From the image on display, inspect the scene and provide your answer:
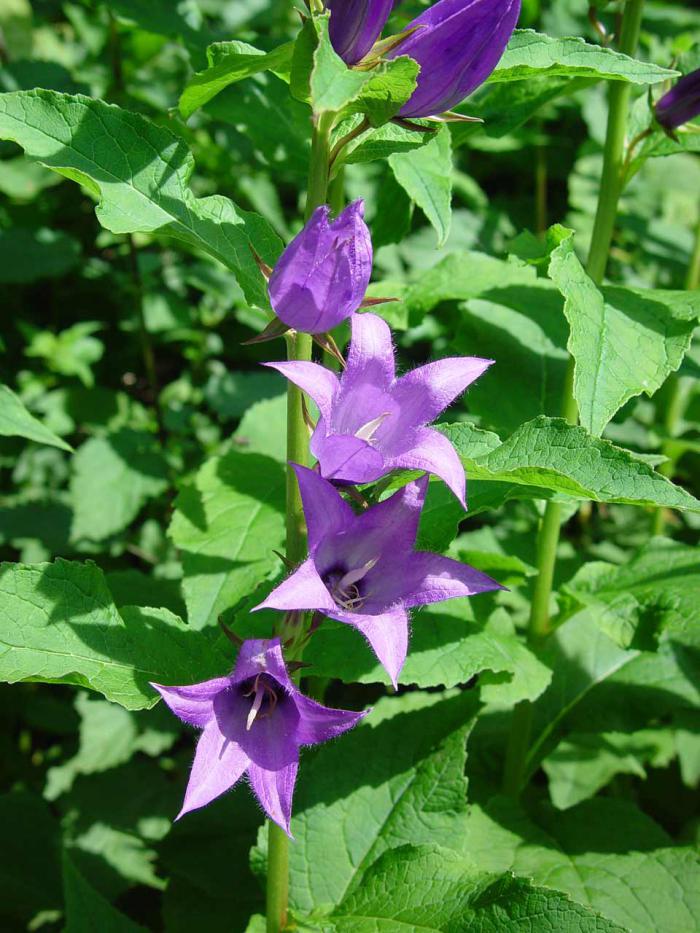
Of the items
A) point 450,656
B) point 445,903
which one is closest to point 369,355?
point 450,656

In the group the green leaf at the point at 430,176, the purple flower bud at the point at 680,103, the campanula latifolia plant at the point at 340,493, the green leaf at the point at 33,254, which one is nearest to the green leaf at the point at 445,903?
the campanula latifolia plant at the point at 340,493

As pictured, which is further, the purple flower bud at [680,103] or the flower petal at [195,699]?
the purple flower bud at [680,103]

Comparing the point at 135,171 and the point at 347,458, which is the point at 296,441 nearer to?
the point at 347,458

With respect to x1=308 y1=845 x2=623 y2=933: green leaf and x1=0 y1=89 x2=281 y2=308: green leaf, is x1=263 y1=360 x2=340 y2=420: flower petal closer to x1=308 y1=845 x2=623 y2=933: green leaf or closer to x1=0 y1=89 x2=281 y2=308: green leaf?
x1=0 y1=89 x2=281 y2=308: green leaf

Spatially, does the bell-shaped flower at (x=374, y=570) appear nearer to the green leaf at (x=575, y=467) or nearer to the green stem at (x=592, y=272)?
the green leaf at (x=575, y=467)

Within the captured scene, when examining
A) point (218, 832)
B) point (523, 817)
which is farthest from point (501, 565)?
point (218, 832)

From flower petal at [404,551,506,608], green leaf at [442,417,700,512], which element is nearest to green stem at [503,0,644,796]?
green leaf at [442,417,700,512]

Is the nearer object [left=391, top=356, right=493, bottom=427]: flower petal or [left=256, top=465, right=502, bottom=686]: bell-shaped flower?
→ [left=256, top=465, right=502, bottom=686]: bell-shaped flower
